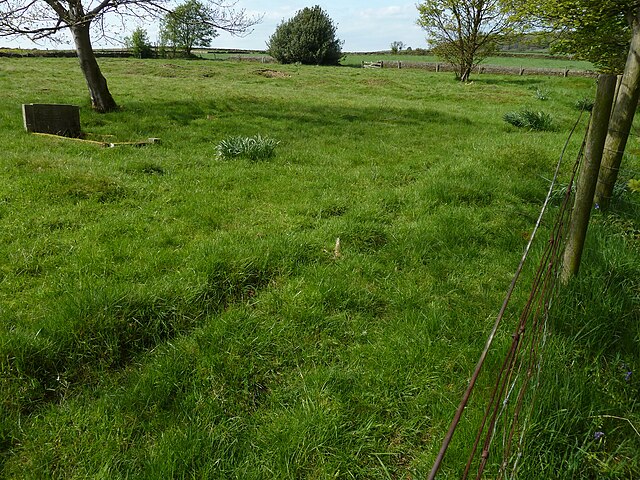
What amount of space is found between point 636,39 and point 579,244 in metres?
4.64

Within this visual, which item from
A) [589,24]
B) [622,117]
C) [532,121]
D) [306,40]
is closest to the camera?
[622,117]

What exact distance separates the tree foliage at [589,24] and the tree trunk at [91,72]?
490 inches

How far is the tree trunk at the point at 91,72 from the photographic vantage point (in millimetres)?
11127

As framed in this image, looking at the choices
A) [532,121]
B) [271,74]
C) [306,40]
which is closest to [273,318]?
[532,121]

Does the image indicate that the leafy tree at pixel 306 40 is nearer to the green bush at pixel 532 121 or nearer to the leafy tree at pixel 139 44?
the leafy tree at pixel 139 44

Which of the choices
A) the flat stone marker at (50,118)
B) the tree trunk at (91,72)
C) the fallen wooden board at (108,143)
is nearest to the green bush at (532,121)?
the fallen wooden board at (108,143)

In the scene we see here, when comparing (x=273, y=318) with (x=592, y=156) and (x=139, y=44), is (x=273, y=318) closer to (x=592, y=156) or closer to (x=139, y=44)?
(x=592, y=156)

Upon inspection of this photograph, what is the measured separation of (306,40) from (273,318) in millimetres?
46105

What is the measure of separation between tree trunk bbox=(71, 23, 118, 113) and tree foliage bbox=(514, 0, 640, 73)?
12457 millimetres

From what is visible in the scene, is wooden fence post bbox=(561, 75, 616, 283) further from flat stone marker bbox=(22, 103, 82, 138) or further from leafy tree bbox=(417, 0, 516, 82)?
leafy tree bbox=(417, 0, 516, 82)

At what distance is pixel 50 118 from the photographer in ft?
30.0

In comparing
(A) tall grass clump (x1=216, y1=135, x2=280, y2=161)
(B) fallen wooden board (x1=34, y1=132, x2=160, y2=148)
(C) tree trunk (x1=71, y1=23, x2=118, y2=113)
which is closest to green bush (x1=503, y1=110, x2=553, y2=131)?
(A) tall grass clump (x1=216, y1=135, x2=280, y2=161)

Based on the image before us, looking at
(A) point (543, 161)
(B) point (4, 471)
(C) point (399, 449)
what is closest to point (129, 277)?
(B) point (4, 471)

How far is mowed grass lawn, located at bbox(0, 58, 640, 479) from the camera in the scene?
2.55 metres
